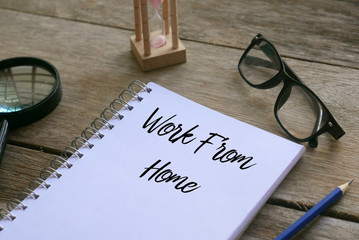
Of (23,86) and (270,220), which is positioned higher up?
(23,86)

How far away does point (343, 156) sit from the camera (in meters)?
0.78

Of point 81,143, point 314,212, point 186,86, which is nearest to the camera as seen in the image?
point 314,212

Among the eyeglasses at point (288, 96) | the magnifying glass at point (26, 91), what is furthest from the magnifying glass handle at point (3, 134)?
the eyeglasses at point (288, 96)

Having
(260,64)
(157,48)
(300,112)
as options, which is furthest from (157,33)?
(300,112)

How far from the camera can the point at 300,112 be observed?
0.85 metres

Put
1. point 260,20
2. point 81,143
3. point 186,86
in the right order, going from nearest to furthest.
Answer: point 81,143
point 186,86
point 260,20

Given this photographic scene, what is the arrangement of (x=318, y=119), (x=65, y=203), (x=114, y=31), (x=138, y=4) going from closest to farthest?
(x=65, y=203) < (x=318, y=119) < (x=138, y=4) < (x=114, y=31)

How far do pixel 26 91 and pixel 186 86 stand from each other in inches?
10.9

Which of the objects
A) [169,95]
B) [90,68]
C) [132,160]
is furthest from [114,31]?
[132,160]

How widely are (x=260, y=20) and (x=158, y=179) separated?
0.51m

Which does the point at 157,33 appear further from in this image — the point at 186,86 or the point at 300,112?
the point at 300,112

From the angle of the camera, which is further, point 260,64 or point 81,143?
point 260,64

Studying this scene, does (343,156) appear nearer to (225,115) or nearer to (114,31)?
(225,115)

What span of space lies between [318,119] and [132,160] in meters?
0.30
